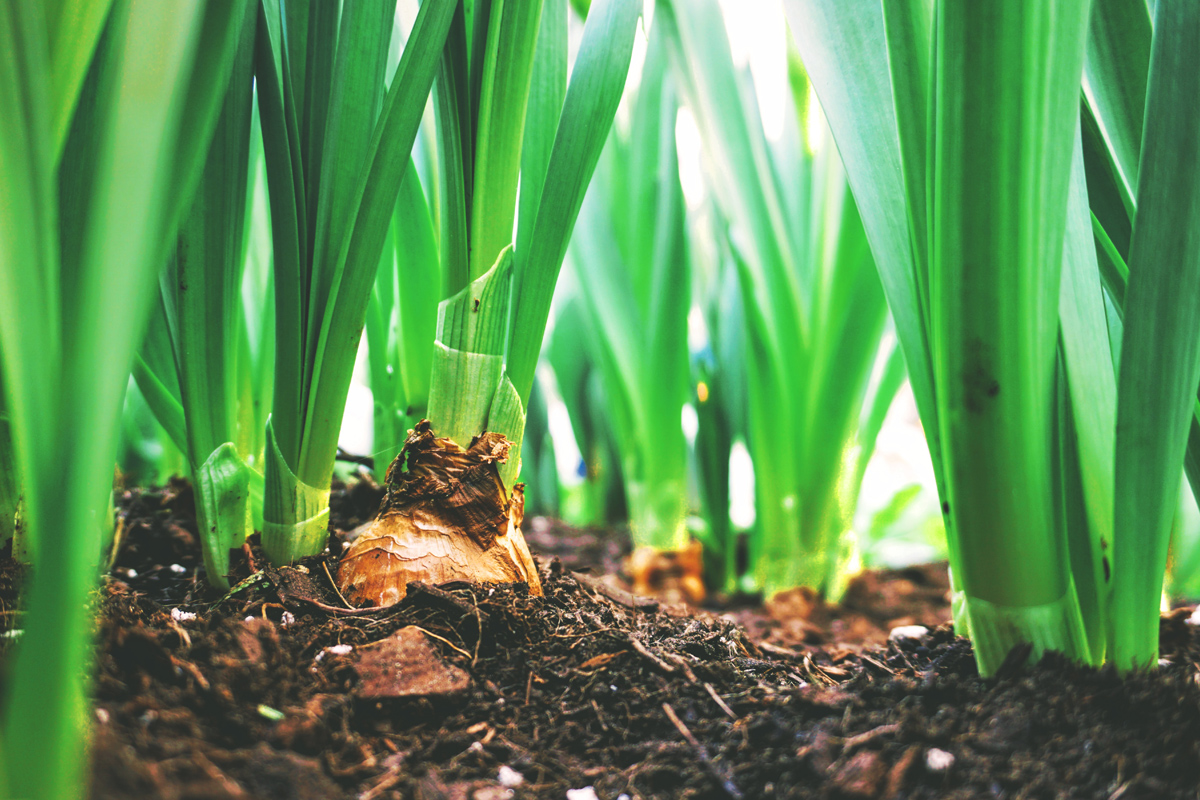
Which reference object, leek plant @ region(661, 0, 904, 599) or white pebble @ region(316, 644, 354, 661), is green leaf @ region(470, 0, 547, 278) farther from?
leek plant @ region(661, 0, 904, 599)

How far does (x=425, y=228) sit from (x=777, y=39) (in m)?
0.97

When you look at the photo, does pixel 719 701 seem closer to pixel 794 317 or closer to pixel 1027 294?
pixel 1027 294

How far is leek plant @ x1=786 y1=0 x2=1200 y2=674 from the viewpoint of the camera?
41 cm

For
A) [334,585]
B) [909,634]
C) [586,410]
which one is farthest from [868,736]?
[586,410]

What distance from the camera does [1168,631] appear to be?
0.63 meters

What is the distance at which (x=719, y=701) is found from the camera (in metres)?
0.48

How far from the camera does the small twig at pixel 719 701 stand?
18.5 inches

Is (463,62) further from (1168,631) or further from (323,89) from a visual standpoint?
(1168,631)

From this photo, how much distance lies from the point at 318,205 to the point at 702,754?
0.53m

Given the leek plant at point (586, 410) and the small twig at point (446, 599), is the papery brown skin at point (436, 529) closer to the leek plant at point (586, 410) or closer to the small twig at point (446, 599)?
the small twig at point (446, 599)

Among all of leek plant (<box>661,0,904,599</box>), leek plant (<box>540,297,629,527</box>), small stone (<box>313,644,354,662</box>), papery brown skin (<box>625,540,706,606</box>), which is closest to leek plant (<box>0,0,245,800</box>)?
small stone (<box>313,644,354,662</box>)

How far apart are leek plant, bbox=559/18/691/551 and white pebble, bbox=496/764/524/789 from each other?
2.87 ft

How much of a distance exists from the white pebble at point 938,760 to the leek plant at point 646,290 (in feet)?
2.89

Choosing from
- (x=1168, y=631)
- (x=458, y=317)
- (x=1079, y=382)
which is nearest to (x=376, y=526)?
(x=458, y=317)
